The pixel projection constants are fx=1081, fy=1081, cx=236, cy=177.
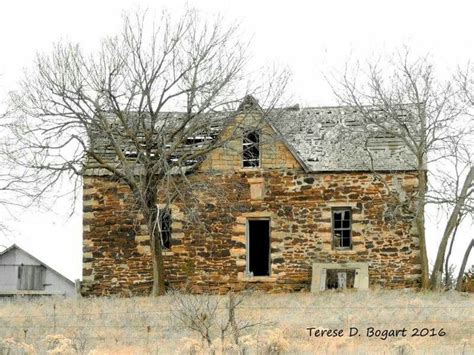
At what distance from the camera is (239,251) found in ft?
103

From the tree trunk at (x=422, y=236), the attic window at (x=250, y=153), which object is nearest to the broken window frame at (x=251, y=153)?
the attic window at (x=250, y=153)

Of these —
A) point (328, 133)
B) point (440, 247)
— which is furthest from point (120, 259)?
point (440, 247)

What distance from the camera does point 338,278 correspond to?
1219 inches

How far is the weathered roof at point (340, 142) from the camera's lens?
31484 mm

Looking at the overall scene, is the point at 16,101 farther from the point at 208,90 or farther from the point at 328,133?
the point at 328,133

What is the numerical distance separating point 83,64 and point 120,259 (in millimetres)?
6121

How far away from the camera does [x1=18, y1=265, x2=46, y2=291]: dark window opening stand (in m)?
32.5

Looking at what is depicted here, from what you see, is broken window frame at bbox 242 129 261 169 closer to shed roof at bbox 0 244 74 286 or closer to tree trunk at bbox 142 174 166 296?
tree trunk at bbox 142 174 166 296

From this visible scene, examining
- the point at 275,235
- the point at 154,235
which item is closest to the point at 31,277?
the point at 154,235

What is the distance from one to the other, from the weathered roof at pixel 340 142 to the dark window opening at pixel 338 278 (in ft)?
9.77

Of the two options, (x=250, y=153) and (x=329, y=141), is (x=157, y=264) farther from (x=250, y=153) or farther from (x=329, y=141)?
Answer: (x=329, y=141)

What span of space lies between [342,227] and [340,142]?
2655 mm

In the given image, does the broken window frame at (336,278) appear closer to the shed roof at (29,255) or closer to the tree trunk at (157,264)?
the tree trunk at (157,264)

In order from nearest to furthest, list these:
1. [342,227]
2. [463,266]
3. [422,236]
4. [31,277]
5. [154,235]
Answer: [154,235] → [422,236] → [342,227] → [31,277] → [463,266]
